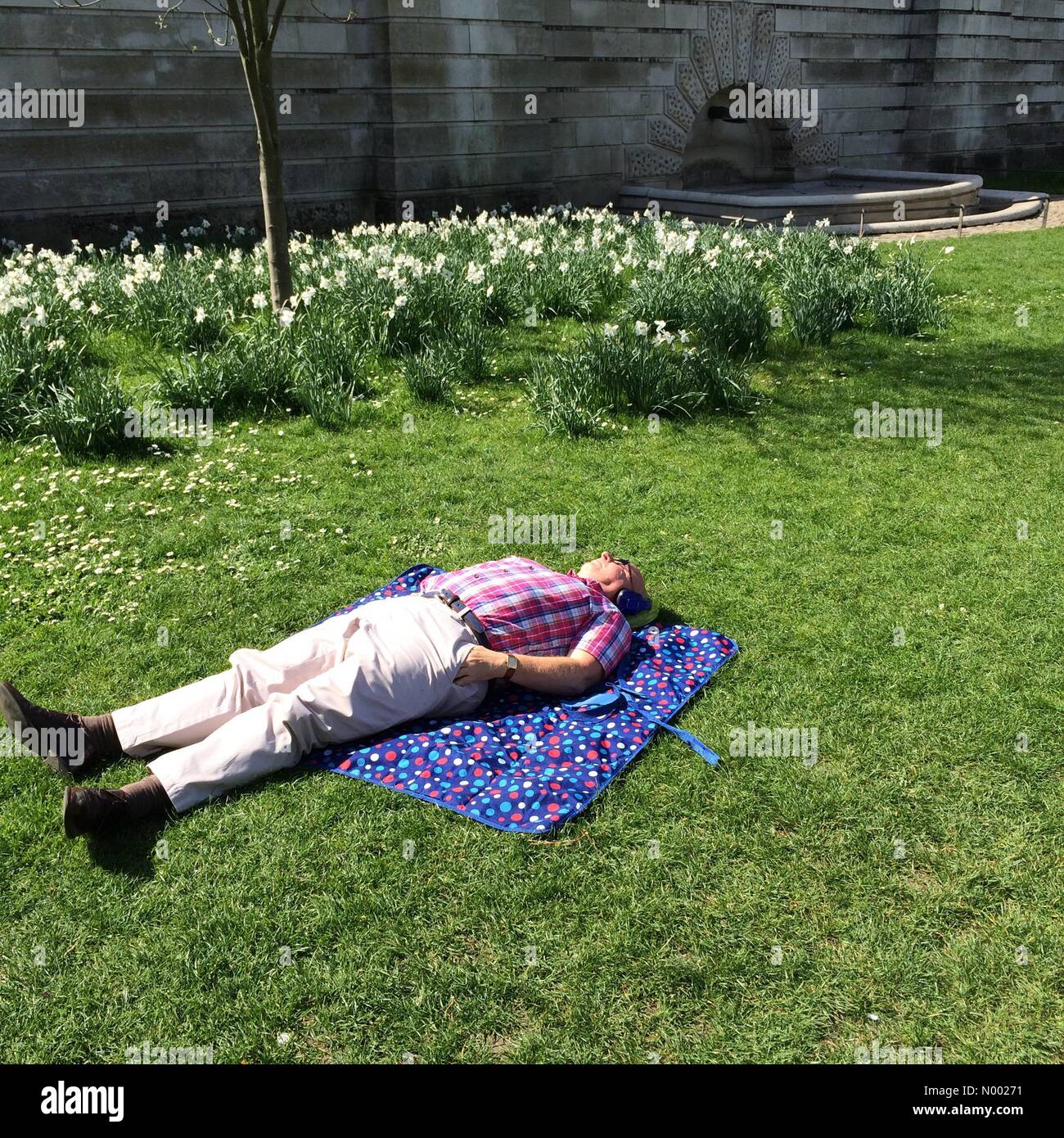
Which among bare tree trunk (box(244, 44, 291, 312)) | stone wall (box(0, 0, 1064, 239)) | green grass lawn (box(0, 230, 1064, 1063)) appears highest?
stone wall (box(0, 0, 1064, 239))

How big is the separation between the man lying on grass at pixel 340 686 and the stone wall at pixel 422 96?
34.3 feet

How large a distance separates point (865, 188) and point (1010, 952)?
58.1ft

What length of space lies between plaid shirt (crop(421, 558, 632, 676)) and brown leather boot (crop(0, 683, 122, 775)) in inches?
51.7

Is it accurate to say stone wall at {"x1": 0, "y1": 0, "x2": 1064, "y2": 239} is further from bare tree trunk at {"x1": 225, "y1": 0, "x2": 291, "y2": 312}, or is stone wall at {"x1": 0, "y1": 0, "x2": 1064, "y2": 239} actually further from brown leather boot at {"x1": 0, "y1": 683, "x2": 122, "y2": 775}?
brown leather boot at {"x1": 0, "y1": 683, "x2": 122, "y2": 775}

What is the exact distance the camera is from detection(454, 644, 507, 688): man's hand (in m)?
3.90

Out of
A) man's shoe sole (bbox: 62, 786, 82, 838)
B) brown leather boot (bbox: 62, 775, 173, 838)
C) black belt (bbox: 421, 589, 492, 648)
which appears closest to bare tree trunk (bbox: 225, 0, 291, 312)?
black belt (bbox: 421, 589, 492, 648)

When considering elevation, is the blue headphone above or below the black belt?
below

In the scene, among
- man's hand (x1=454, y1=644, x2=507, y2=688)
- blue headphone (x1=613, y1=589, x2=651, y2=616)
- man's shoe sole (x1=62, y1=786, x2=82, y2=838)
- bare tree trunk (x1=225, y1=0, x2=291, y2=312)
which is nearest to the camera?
man's shoe sole (x1=62, y1=786, x2=82, y2=838)

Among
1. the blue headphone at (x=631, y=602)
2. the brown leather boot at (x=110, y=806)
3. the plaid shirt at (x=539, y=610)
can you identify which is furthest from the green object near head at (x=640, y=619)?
the brown leather boot at (x=110, y=806)

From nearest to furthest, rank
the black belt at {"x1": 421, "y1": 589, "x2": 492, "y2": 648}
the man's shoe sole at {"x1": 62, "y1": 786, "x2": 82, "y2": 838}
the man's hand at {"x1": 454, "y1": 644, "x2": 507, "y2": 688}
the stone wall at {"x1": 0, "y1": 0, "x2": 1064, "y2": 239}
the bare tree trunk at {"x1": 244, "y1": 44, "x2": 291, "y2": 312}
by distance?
the man's shoe sole at {"x1": 62, "y1": 786, "x2": 82, "y2": 838}
the man's hand at {"x1": 454, "y1": 644, "x2": 507, "y2": 688}
the black belt at {"x1": 421, "y1": 589, "x2": 492, "y2": 648}
the bare tree trunk at {"x1": 244, "y1": 44, "x2": 291, "y2": 312}
the stone wall at {"x1": 0, "y1": 0, "x2": 1064, "y2": 239}

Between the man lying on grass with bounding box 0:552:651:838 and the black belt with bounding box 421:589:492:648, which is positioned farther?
the black belt with bounding box 421:589:492:648

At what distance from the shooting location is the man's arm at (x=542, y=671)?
12.8 ft

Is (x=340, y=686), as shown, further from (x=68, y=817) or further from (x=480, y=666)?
(x=68, y=817)

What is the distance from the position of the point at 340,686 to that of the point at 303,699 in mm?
136
